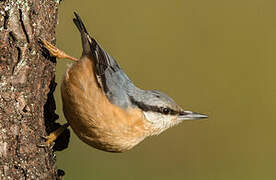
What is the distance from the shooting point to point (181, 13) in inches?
216

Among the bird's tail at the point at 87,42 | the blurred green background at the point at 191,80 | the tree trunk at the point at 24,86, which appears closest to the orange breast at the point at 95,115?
the bird's tail at the point at 87,42

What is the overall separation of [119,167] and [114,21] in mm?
1693

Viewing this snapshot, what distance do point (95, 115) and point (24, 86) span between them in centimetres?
60

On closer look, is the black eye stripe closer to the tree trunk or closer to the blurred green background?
the tree trunk

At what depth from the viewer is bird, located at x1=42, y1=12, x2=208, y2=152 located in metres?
3.31

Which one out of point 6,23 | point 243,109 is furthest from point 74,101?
point 243,109

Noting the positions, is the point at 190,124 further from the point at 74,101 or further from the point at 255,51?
the point at 74,101

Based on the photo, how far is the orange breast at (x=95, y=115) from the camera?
3299mm

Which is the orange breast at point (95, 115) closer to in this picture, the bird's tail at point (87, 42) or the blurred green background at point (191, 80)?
the bird's tail at point (87, 42)

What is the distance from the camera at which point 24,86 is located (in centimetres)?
293

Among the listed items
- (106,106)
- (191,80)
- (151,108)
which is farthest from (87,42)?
(191,80)

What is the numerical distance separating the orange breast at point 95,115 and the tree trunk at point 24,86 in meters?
0.25

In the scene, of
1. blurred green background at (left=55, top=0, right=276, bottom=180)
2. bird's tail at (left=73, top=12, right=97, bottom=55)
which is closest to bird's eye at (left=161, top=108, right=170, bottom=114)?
bird's tail at (left=73, top=12, right=97, bottom=55)

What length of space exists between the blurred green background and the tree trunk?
1.73 m
